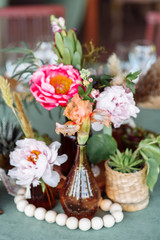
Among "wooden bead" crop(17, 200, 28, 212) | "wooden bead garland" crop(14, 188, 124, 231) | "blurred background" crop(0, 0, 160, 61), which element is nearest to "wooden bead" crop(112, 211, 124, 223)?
"wooden bead garland" crop(14, 188, 124, 231)

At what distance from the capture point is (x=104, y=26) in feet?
17.7

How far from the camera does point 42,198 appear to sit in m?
0.85

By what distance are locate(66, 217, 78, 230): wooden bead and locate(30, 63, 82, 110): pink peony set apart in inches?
10.6

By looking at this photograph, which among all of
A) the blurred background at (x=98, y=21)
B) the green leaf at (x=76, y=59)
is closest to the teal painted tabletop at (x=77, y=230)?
the green leaf at (x=76, y=59)

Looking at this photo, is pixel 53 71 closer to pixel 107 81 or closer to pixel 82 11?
pixel 107 81

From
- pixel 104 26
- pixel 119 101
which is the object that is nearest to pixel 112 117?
pixel 119 101

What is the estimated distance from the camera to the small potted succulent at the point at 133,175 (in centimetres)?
80

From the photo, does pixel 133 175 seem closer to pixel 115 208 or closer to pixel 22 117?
pixel 115 208

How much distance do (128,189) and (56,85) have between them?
307mm

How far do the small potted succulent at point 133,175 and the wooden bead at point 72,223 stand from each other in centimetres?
12

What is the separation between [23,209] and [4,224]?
0.06 metres

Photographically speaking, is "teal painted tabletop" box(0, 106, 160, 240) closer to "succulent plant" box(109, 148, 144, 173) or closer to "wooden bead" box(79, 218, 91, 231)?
"wooden bead" box(79, 218, 91, 231)

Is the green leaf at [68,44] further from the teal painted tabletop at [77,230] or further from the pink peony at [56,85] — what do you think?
the teal painted tabletop at [77,230]

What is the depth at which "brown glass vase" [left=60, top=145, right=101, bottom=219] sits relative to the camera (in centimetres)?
78
